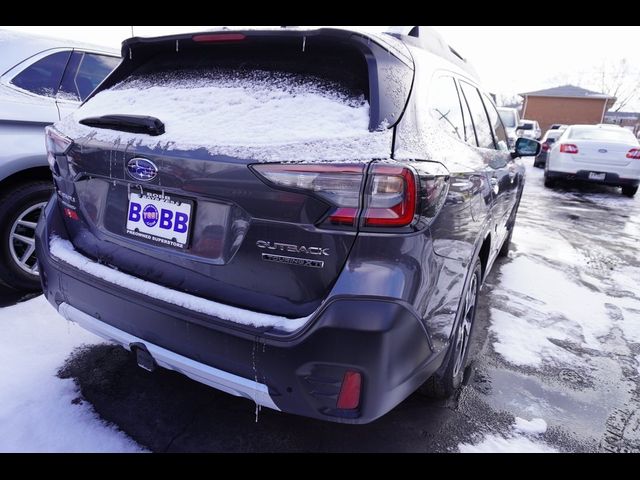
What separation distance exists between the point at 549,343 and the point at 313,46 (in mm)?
2514

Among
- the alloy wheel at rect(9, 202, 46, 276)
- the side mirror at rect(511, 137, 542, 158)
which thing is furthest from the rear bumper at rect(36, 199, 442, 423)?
the side mirror at rect(511, 137, 542, 158)

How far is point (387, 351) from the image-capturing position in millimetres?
1367

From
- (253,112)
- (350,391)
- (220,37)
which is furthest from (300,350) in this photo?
(220,37)

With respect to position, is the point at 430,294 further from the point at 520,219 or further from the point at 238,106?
the point at 520,219

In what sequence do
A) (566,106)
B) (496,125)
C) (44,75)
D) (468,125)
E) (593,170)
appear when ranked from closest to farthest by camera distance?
(468,125) → (44,75) → (496,125) → (593,170) → (566,106)

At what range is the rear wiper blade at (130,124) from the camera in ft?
5.24

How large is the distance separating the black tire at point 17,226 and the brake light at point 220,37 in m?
1.91

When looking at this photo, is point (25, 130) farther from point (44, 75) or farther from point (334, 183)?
point (334, 183)

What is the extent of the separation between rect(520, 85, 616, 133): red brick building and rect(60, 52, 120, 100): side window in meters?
45.0

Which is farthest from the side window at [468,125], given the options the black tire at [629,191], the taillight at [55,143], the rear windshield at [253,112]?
the black tire at [629,191]

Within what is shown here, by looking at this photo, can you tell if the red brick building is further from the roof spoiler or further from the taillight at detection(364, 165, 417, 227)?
the taillight at detection(364, 165, 417, 227)

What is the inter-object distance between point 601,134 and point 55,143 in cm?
1128

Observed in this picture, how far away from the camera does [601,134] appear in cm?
997

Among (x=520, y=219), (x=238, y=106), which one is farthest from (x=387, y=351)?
(x=520, y=219)
